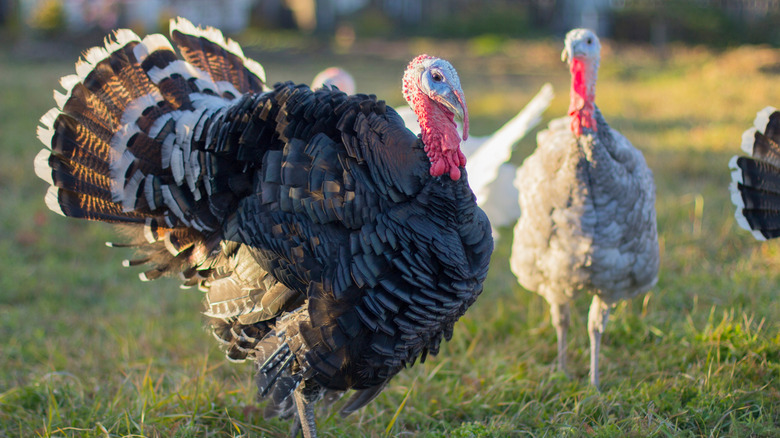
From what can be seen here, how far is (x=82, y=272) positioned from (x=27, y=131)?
4.20 metres

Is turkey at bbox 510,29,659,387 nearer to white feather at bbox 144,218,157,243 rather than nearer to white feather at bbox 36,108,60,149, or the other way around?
white feather at bbox 144,218,157,243

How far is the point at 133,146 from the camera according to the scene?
3.23 metres

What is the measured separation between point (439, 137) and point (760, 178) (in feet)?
6.21

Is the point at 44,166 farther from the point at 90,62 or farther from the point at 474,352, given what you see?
the point at 474,352

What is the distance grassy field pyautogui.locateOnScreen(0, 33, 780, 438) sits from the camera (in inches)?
130

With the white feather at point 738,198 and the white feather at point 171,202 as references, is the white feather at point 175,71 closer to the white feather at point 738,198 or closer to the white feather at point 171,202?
the white feather at point 171,202

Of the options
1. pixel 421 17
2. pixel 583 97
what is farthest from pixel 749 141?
pixel 421 17

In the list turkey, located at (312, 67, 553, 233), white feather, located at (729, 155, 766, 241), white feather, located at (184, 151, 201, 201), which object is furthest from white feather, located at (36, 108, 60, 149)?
white feather, located at (729, 155, 766, 241)

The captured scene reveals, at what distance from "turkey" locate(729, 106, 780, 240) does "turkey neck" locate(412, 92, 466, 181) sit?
5.63ft

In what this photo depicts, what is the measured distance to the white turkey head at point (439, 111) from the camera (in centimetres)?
271

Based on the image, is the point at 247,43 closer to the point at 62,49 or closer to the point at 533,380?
the point at 62,49

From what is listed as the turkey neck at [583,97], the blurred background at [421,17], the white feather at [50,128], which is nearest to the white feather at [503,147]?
the turkey neck at [583,97]

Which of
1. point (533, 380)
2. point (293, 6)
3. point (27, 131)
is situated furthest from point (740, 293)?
point (293, 6)

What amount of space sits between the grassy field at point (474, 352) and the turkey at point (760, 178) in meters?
0.65
